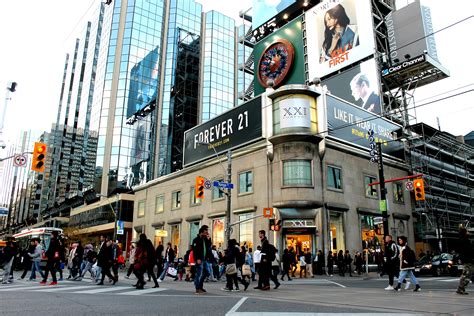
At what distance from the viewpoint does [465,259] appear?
36.5 ft

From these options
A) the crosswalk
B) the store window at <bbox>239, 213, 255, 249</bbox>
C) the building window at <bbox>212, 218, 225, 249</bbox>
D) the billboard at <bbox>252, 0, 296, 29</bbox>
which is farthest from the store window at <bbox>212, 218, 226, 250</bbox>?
the billboard at <bbox>252, 0, 296, 29</bbox>

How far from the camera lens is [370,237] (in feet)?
101

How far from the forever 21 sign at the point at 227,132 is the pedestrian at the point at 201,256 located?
52.1ft

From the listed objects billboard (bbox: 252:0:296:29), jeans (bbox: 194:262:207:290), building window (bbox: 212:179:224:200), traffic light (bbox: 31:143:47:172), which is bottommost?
jeans (bbox: 194:262:207:290)

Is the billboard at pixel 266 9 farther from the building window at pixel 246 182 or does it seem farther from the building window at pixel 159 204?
the building window at pixel 246 182

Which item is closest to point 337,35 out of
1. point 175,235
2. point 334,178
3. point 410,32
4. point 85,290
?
point 410,32

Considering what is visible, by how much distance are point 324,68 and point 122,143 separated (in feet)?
123

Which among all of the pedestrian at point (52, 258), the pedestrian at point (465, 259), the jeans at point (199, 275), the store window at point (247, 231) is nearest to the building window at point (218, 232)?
the store window at point (247, 231)

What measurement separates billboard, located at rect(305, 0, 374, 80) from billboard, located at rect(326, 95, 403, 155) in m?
11.4

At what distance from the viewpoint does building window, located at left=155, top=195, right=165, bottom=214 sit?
1615 inches

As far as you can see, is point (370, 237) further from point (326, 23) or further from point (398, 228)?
point (326, 23)

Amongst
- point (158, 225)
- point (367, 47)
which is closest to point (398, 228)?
point (367, 47)

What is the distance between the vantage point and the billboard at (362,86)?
4225 cm

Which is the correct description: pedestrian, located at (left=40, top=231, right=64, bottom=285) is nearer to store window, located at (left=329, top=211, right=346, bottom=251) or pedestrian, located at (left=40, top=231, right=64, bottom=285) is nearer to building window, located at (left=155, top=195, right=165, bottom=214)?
store window, located at (left=329, top=211, right=346, bottom=251)
